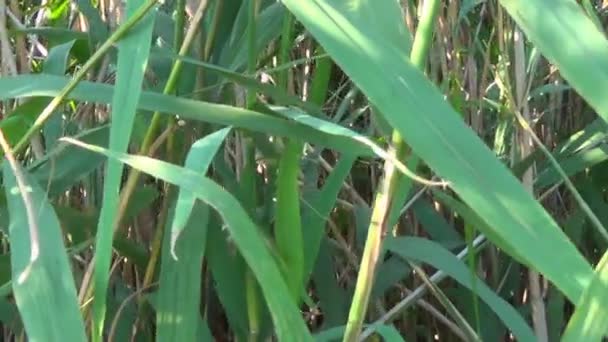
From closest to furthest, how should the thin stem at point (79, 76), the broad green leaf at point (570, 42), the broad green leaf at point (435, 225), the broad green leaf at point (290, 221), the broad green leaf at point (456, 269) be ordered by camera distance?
1. the broad green leaf at point (570, 42)
2. the thin stem at point (79, 76)
3. the broad green leaf at point (290, 221)
4. the broad green leaf at point (456, 269)
5. the broad green leaf at point (435, 225)

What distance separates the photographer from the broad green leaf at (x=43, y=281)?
0.41m

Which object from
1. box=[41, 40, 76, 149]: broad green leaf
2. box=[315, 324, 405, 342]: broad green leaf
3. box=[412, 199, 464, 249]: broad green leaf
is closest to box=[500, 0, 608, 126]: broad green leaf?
box=[315, 324, 405, 342]: broad green leaf

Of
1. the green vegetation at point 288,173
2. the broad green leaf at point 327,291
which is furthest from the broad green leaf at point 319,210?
the broad green leaf at point 327,291

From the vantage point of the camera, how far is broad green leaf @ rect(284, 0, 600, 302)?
36 centimetres

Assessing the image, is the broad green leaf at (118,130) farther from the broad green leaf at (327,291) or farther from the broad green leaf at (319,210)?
the broad green leaf at (327,291)

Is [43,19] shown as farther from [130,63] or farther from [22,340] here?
[130,63]

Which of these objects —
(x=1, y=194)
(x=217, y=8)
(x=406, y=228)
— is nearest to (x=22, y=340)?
(x=1, y=194)

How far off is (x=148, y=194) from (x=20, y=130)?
0.09 meters

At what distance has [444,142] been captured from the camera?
38 cm

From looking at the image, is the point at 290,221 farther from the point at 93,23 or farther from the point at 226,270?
the point at 93,23

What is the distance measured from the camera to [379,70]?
0.38 m

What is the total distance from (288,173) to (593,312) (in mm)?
228

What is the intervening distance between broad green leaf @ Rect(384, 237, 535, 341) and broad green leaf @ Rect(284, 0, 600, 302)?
32 centimetres

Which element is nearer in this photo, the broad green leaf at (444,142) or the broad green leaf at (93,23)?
the broad green leaf at (444,142)
